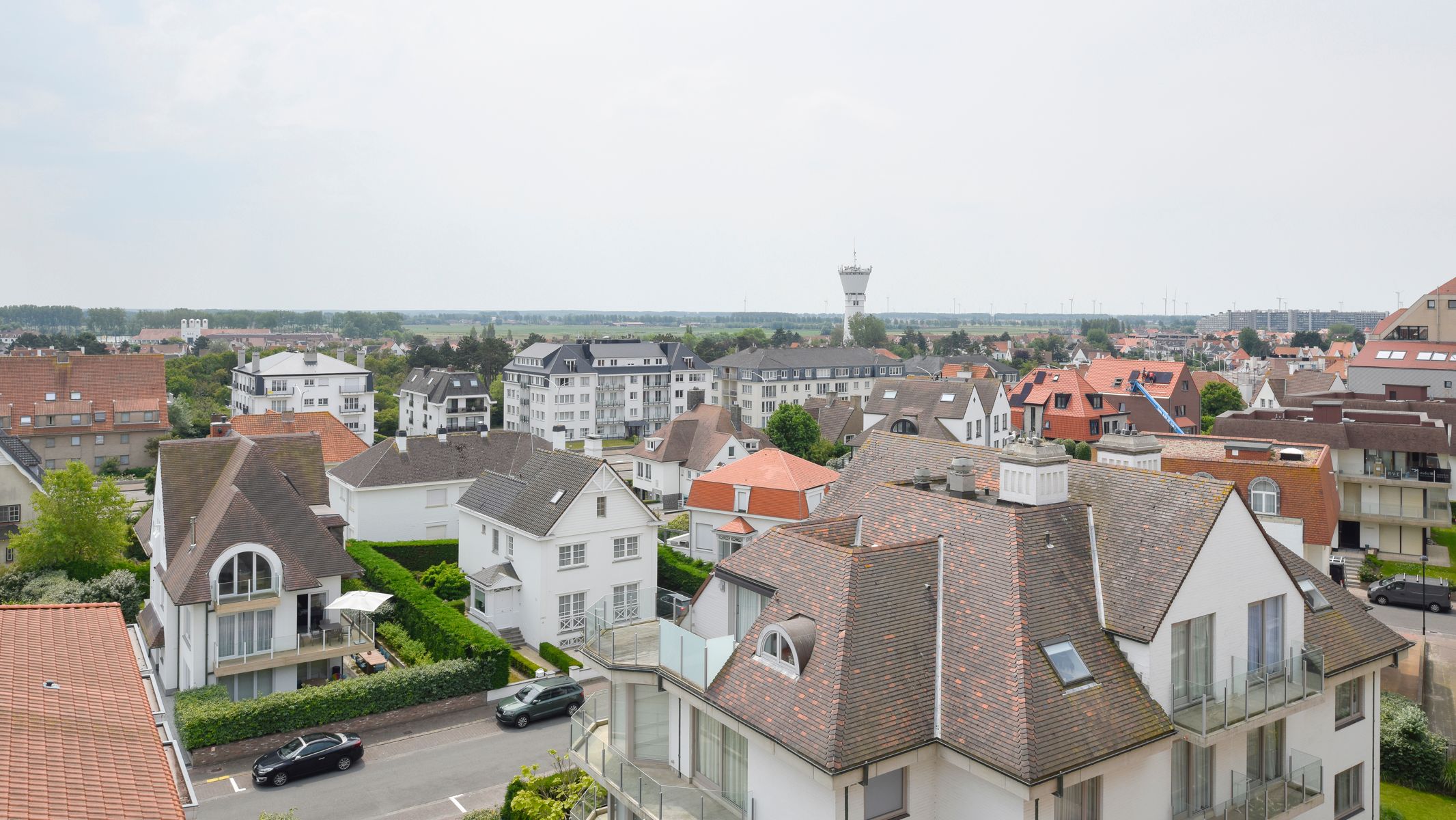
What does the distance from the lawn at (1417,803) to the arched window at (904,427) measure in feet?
186

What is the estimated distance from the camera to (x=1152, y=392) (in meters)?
86.9

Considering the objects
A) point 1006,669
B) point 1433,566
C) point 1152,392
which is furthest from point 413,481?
point 1152,392

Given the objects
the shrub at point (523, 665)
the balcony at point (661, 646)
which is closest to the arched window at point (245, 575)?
the shrub at point (523, 665)

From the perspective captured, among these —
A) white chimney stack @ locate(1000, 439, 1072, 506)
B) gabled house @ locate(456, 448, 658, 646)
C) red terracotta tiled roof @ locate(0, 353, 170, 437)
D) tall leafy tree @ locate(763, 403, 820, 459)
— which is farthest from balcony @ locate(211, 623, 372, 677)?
red terracotta tiled roof @ locate(0, 353, 170, 437)

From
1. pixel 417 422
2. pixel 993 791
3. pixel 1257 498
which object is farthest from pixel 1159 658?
pixel 417 422

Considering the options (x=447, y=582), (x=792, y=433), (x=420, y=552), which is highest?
(x=792, y=433)

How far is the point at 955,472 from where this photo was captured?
18.5 metres

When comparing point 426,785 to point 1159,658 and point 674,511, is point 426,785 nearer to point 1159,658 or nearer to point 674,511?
point 1159,658

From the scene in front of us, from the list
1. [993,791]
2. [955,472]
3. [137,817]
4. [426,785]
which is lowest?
[426,785]

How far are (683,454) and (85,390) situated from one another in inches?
2004

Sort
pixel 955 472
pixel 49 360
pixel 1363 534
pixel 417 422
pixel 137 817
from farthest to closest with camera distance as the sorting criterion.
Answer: pixel 417 422
pixel 49 360
pixel 1363 534
pixel 955 472
pixel 137 817

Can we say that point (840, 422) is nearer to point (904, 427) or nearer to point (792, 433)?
point (904, 427)

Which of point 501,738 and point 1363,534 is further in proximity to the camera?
point 1363,534

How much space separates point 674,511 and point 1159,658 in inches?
1987
